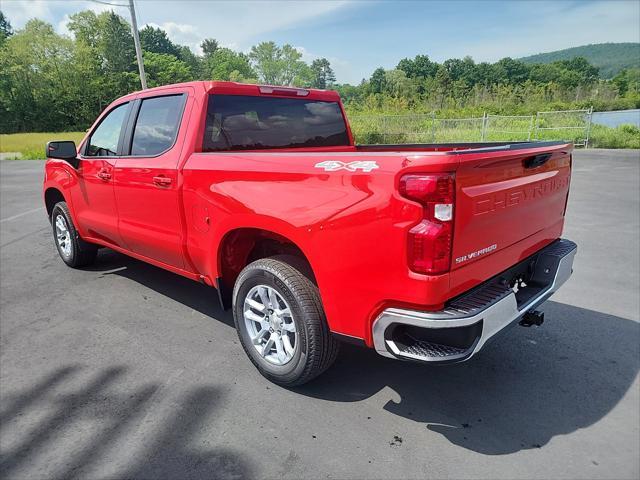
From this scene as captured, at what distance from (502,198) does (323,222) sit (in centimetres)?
96

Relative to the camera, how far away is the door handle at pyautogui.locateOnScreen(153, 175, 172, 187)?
3.30 m

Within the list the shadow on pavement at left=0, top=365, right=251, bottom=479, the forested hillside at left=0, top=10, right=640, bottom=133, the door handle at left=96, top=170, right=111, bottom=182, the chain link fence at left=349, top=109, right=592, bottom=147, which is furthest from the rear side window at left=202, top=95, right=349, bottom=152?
the forested hillside at left=0, top=10, right=640, bottom=133

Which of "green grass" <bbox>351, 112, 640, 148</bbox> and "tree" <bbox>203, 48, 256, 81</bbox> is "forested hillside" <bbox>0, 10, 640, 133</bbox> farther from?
"tree" <bbox>203, 48, 256, 81</bbox>

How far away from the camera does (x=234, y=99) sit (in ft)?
11.1

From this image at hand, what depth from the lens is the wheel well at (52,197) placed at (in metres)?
5.39

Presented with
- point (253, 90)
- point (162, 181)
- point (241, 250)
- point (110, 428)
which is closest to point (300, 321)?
point (241, 250)

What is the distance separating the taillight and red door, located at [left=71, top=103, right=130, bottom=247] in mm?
3098

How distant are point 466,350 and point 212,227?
1.84m

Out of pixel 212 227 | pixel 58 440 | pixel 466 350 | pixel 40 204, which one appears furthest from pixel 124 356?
pixel 40 204

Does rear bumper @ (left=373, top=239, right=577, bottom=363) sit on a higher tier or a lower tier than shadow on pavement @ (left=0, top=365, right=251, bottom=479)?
higher

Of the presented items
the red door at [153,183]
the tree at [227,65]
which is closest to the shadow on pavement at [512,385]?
the red door at [153,183]

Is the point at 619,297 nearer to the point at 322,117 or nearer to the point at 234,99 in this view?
the point at 322,117

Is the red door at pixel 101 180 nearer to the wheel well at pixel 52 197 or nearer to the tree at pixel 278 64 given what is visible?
the wheel well at pixel 52 197

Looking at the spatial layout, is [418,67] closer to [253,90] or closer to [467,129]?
[467,129]
